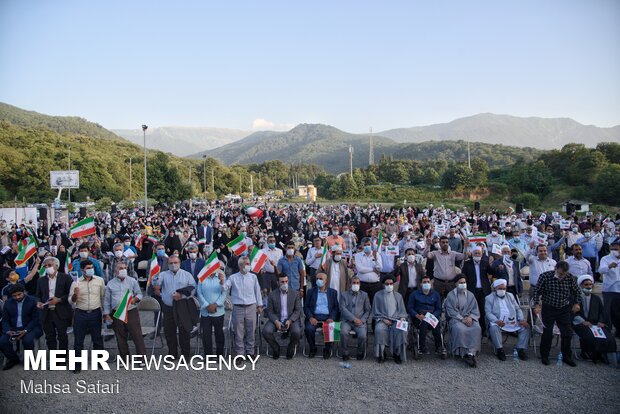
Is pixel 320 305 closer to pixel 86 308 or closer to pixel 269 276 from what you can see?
pixel 269 276

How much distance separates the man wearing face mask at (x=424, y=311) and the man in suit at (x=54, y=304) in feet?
18.6

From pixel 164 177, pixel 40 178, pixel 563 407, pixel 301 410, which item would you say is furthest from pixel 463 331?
pixel 40 178

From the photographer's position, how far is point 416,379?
22.6 ft

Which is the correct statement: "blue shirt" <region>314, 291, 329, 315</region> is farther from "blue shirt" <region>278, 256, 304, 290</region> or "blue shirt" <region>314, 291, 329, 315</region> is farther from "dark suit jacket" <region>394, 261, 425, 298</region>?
"dark suit jacket" <region>394, 261, 425, 298</region>

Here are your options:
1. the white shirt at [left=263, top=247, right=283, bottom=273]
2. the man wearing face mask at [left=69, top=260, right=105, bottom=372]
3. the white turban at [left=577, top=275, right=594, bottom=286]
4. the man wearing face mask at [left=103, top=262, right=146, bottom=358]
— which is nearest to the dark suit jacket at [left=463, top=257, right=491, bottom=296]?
the white turban at [left=577, top=275, right=594, bottom=286]

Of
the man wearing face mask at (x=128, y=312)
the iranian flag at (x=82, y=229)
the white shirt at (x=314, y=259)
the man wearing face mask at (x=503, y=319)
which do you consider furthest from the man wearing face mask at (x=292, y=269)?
the iranian flag at (x=82, y=229)

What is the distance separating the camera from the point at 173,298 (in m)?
7.70

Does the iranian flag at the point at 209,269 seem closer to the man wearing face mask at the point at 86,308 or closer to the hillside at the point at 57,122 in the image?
the man wearing face mask at the point at 86,308

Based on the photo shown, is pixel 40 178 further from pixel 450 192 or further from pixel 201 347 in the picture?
pixel 201 347

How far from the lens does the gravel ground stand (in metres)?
6.09

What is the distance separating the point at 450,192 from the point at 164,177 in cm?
3695

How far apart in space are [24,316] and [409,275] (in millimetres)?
6709

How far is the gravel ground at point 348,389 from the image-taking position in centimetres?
609

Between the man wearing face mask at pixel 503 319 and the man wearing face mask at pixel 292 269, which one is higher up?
the man wearing face mask at pixel 292 269
